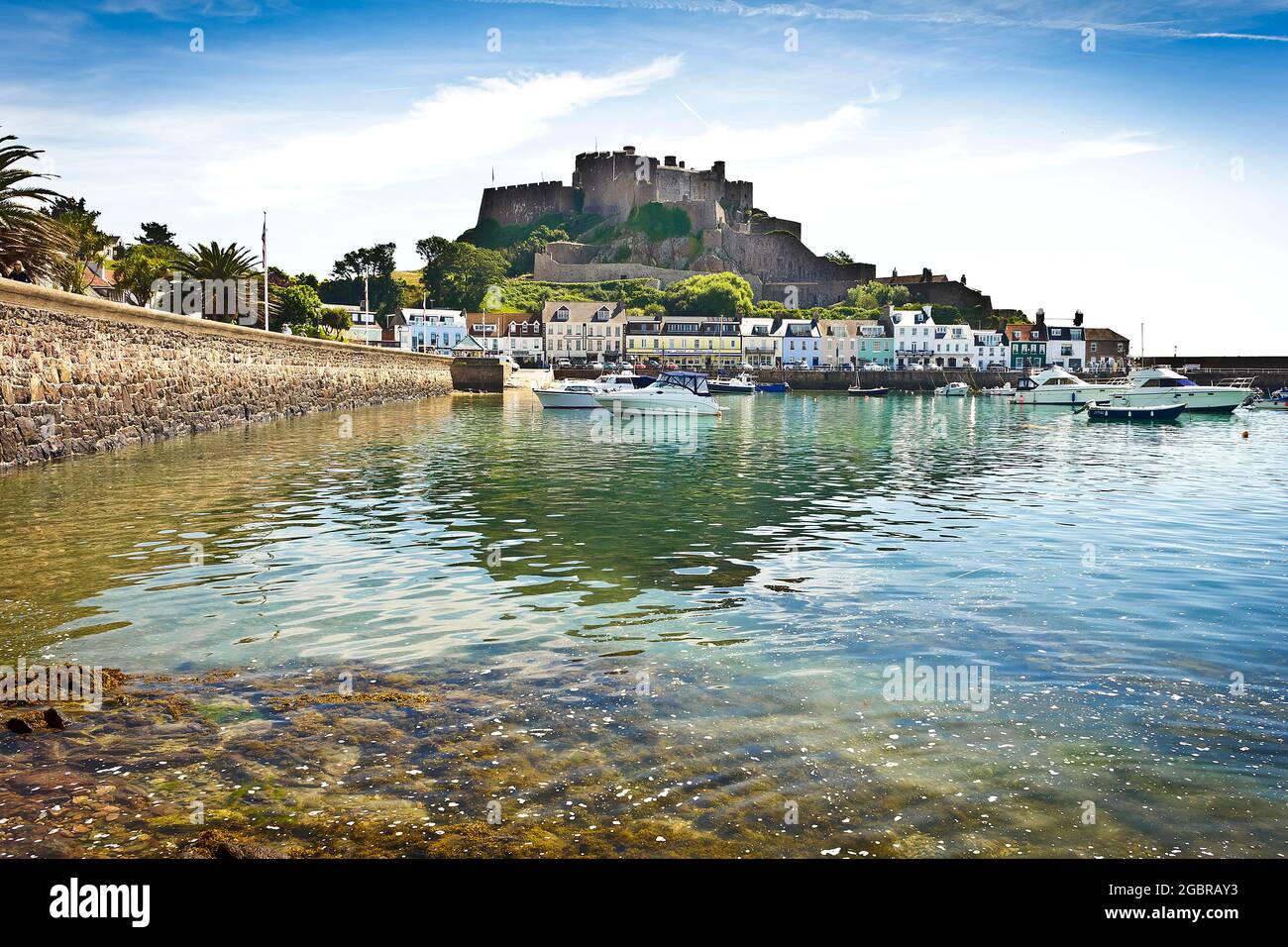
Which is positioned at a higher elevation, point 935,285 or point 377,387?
point 935,285

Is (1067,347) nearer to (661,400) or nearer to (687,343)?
(687,343)

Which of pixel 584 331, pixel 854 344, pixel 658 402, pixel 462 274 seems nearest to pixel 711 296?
pixel 584 331

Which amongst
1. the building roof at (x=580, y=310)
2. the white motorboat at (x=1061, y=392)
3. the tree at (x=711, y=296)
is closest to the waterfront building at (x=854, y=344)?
the tree at (x=711, y=296)

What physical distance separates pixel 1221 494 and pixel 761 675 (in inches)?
778

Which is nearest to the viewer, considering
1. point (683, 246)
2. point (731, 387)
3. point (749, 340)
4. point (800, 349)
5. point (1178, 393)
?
point (1178, 393)

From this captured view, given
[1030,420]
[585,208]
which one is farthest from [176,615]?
[585,208]

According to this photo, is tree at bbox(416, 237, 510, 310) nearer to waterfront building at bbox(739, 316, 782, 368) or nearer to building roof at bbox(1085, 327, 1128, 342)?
waterfront building at bbox(739, 316, 782, 368)

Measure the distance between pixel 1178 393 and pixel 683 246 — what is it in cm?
12625

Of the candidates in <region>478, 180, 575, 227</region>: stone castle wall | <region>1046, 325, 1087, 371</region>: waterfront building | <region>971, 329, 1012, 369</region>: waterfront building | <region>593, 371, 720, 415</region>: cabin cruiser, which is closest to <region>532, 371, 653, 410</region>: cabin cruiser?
<region>593, 371, 720, 415</region>: cabin cruiser

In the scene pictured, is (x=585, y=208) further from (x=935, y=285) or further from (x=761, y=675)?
(x=761, y=675)

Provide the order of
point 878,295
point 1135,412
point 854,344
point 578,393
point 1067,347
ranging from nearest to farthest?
point 1135,412
point 578,393
point 854,344
point 1067,347
point 878,295

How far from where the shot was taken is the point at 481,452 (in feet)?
102

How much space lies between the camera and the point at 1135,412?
6188 centimetres
